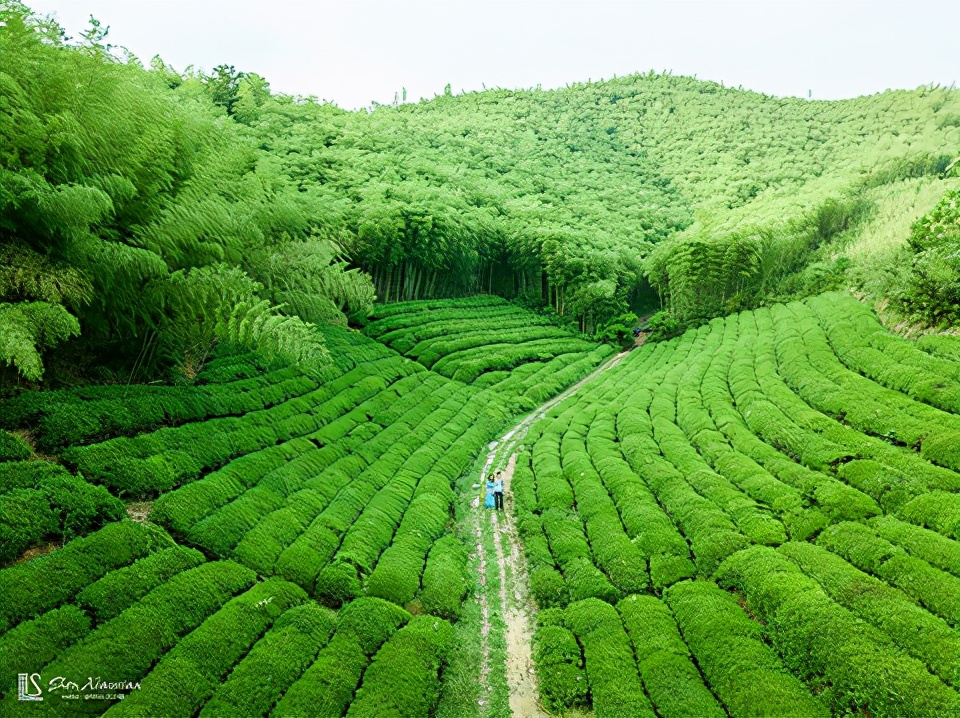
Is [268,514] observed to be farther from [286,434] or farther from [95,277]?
[95,277]

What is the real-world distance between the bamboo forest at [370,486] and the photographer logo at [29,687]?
4 cm

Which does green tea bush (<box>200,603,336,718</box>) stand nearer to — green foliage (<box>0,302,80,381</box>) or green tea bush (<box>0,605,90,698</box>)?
green tea bush (<box>0,605,90,698</box>)

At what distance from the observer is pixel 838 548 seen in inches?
484

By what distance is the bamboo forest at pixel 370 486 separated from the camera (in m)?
9.20

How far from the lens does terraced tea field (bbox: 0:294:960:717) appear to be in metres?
8.91

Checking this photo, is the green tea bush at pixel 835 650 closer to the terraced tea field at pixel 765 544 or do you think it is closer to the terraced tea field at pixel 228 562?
the terraced tea field at pixel 765 544

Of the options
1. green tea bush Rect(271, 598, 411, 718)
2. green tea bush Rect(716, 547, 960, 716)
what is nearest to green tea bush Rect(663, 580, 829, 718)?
green tea bush Rect(716, 547, 960, 716)

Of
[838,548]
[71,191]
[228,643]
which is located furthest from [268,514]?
[838,548]

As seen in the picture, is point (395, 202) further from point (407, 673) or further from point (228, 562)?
point (407, 673)

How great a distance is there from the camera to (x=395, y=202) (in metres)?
42.9

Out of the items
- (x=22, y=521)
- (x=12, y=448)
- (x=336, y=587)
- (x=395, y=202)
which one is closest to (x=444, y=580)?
(x=336, y=587)

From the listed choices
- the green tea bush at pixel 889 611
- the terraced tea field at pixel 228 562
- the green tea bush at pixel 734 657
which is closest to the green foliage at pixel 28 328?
the terraced tea field at pixel 228 562

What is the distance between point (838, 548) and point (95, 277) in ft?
60.2

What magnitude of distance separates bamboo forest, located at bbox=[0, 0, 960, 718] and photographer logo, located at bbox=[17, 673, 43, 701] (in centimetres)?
4
